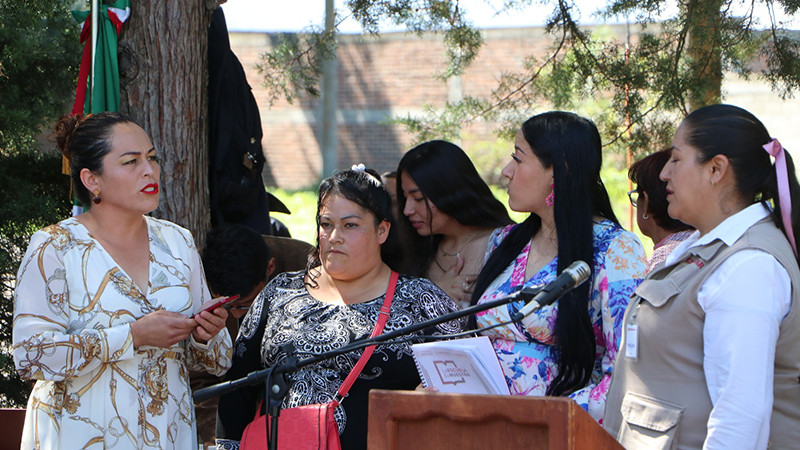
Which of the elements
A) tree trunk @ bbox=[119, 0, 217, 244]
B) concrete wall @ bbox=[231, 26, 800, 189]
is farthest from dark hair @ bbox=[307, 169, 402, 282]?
concrete wall @ bbox=[231, 26, 800, 189]

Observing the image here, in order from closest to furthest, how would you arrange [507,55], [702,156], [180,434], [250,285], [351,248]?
[702,156]
[180,434]
[351,248]
[250,285]
[507,55]

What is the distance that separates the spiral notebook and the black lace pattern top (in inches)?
13.3

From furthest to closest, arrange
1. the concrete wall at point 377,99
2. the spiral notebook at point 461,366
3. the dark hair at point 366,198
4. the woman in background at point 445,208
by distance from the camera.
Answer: the concrete wall at point 377,99 → the woman in background at point 445,208 → the dark hair at point 366,198 → the spiral notebook at point 461,366

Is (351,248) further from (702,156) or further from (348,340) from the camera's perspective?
(702,156)

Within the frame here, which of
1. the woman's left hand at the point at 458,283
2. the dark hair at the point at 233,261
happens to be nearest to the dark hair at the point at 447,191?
the woman's left hand at the point at 458,283

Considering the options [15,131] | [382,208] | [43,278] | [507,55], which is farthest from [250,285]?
[507,55]

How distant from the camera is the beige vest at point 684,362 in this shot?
1.91 m

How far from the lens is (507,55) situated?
12.6 metres

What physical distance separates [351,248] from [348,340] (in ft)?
1.06

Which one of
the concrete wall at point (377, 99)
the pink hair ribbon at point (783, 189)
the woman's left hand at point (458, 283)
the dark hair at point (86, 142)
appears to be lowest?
the woman's left hand at point (458, 283)

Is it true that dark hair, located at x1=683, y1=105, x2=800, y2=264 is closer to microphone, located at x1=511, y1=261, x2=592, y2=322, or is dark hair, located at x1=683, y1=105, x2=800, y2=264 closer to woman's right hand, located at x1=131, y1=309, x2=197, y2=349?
microphone, located at x1=511, y1=261, x2=592, y2=322

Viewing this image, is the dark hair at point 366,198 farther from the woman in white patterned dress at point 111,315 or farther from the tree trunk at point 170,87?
the tree trunk at point 170,87

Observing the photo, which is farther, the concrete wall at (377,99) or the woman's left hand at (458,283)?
the concrete wall at (377,99)

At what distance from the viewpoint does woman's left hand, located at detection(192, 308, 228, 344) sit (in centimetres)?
253
